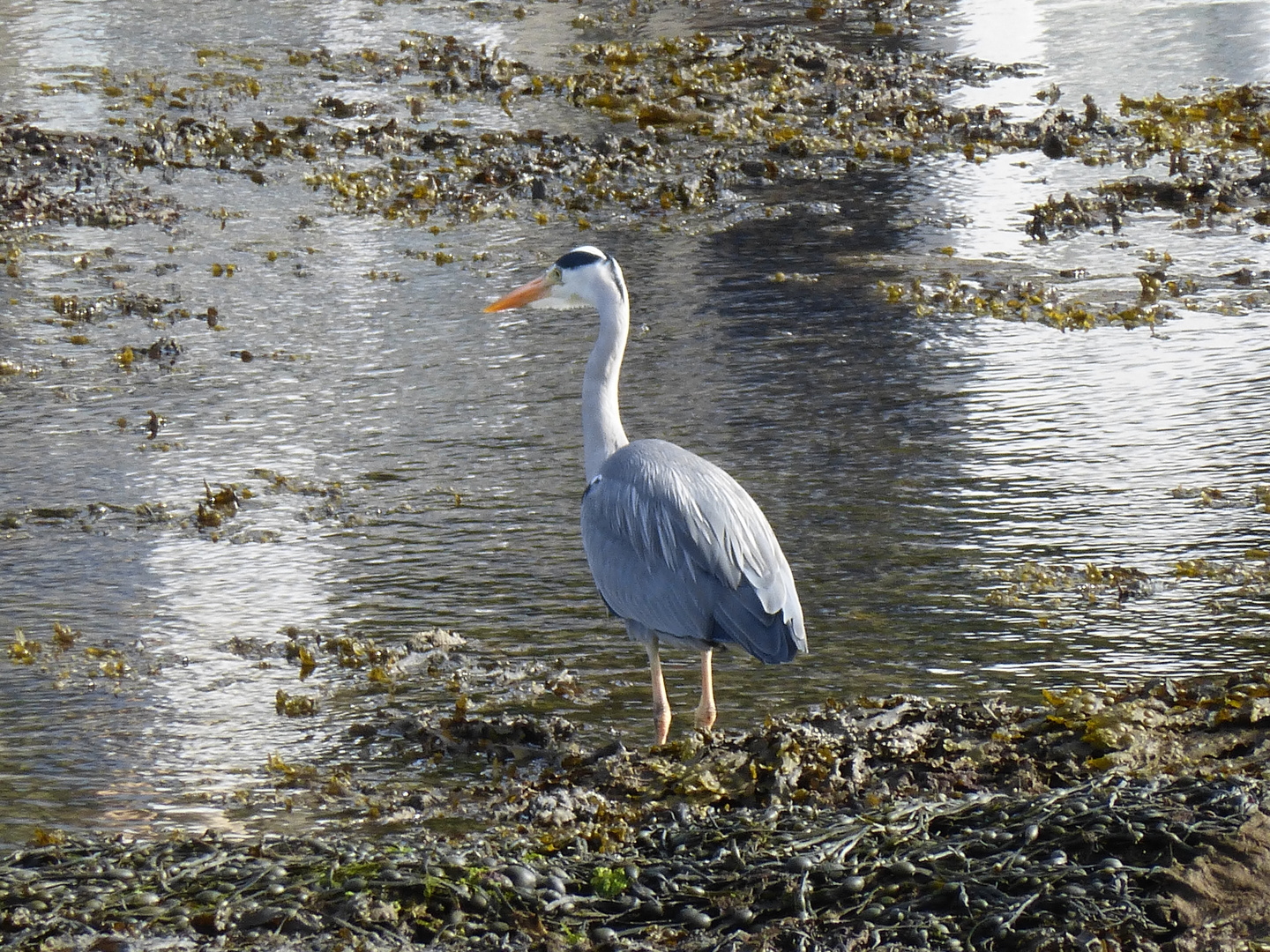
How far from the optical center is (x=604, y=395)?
6.44 meters

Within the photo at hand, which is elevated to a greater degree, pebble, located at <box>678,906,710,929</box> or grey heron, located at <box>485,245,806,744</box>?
grey heron, located at <box>485,245,806,744</box>

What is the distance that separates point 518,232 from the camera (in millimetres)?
13539

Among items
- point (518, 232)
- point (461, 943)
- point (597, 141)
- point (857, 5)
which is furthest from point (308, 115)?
point (461, 943)

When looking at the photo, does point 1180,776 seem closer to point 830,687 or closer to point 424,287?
point 830,687

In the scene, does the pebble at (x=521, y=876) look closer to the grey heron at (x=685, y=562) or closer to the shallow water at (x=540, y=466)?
the grey heron at (x=685, y=562)

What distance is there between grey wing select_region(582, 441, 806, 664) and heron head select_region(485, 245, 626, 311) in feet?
3.32

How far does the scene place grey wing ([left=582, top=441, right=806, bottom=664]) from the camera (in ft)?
17.7

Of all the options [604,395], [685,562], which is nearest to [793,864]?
[685,562]

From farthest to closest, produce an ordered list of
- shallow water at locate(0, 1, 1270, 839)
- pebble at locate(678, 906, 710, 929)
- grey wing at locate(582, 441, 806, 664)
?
shallow water at locate(0, 1, 1270, 839), grey wing at locate(582, 441, 806, 664), pebble at locate(678, 906, 710, 929)

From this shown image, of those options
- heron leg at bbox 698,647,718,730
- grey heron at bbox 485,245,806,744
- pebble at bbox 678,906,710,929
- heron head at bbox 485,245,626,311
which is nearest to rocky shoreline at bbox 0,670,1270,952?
pebble at bbox 678,906,710,929

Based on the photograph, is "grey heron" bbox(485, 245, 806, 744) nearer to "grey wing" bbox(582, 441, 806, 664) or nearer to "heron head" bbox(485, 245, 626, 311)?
"grey wing" bbox(582, 441, 806, 664)

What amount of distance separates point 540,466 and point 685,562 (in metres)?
3.04

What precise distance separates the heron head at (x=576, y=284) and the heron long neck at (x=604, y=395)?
0.25 ft

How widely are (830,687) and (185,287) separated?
775 centimetres
